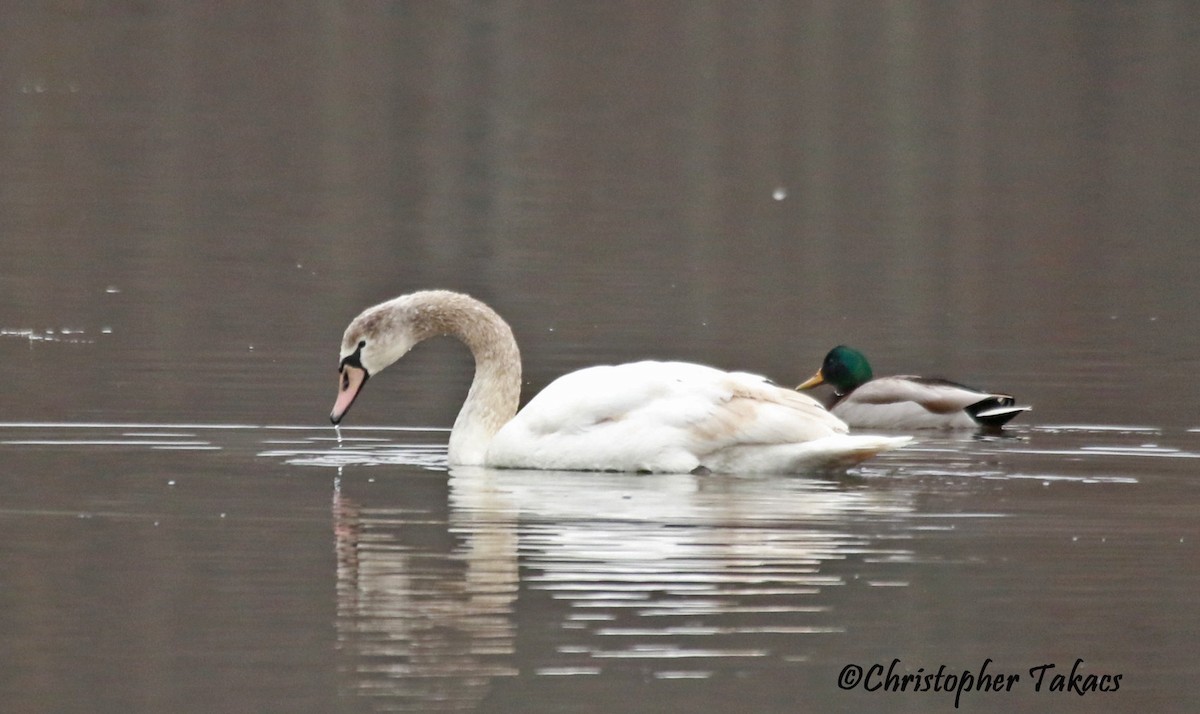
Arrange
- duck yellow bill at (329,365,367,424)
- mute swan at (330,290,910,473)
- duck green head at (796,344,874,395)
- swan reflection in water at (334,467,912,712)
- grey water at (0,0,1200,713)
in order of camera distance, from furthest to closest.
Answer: duck green head at (796,344,874,395)
duck yellow bill at (329,365,367,424)
mute swan at (330,290,910,473)
grey water at (0,0,1200,713)
swan reflection in water at (334,467,912,712)

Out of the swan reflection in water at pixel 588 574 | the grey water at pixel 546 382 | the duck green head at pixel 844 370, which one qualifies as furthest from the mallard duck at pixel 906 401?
the swan reflection in water at pixel 588 574

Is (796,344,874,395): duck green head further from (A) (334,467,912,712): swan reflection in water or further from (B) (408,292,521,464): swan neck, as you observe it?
(A) (334,467,912,712): swan reflection in water

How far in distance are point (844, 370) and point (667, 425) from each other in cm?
497

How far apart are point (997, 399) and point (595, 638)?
25.2 ft

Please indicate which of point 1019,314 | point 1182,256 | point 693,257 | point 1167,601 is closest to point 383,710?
point 1167,601

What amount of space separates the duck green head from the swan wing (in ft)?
15.1

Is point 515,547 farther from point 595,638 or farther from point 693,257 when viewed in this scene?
point 693,257

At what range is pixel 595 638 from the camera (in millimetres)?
9383

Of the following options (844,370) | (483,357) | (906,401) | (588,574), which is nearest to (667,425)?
(483,357)

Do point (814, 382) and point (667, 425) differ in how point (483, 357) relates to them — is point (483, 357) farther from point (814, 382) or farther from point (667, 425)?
point (814, 382)

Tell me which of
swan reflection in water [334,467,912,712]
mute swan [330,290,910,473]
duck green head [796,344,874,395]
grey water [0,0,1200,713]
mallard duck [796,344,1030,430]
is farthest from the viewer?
duck green head [796,344,874,395]

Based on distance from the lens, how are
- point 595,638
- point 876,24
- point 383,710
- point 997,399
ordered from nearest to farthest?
point 383,710 → point 595,638 → point 997,399 → point 876,24

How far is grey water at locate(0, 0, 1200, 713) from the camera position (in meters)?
9.21

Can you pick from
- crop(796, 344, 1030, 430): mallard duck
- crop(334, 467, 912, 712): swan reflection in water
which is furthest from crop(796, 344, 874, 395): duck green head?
crop(334, 467, 912, 712): swan reflection in water
